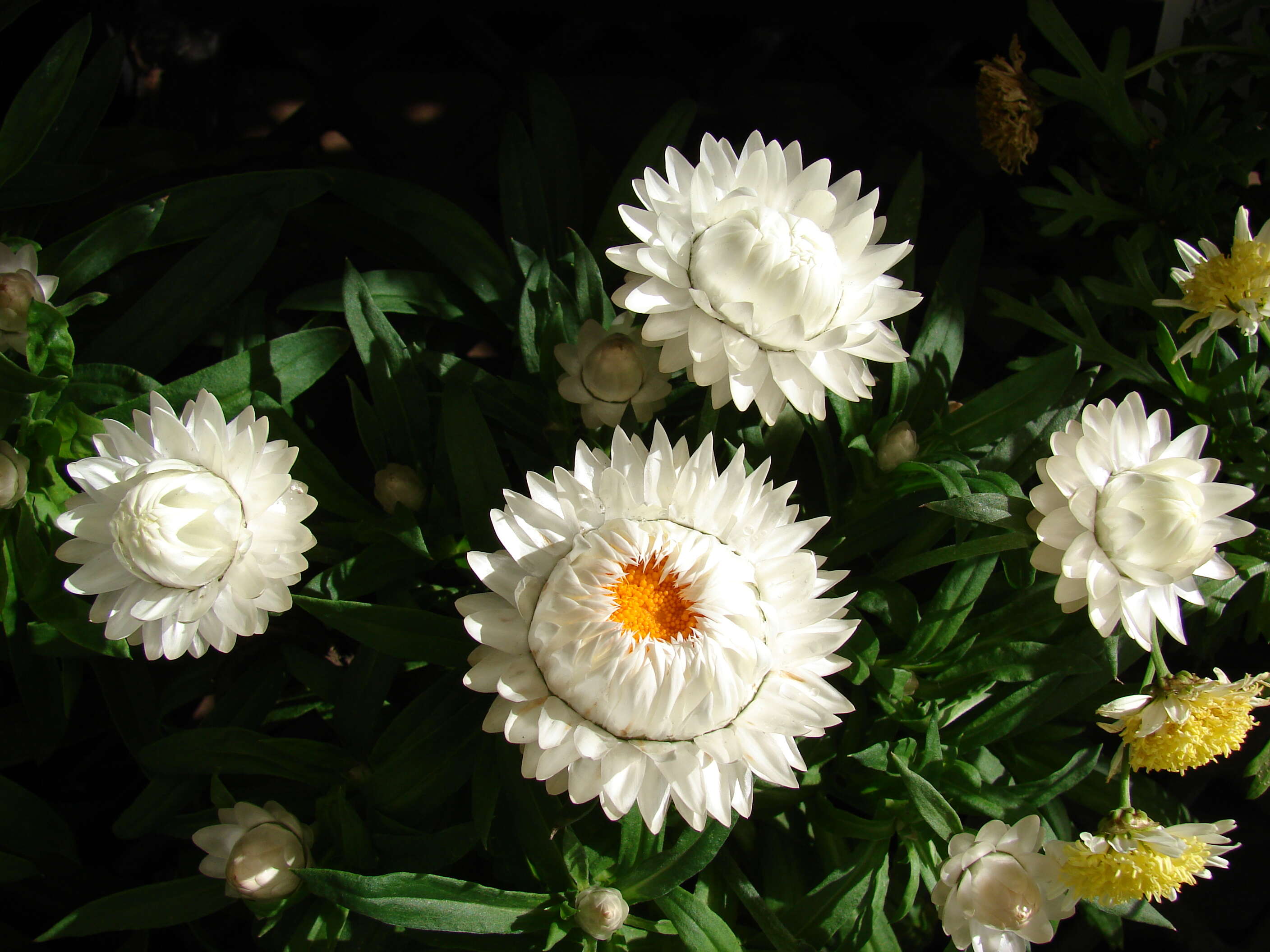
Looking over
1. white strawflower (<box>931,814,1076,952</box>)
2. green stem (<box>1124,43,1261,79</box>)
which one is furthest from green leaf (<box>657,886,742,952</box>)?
green stem (<box>1124,43,1261,79</box>)

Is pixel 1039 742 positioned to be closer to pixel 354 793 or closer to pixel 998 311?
pixel 998 311

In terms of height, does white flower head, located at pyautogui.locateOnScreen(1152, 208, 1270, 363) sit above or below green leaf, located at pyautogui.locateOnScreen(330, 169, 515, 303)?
above

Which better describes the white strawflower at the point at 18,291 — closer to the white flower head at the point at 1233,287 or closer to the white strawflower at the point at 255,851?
the white strawflower at the point at 255,851

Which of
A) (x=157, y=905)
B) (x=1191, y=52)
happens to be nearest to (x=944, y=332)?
(x=1191, y=52)

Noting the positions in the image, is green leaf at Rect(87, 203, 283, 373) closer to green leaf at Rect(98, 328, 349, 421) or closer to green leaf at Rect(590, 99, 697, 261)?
green leaf at Rect(98, 328, 349, 421)

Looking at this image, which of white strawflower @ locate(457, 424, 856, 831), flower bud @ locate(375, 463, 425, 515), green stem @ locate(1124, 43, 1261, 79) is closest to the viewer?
white strawflower @ locate(457, 424, 856, 831)

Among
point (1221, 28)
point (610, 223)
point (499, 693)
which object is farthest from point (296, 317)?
point (1221, 28)

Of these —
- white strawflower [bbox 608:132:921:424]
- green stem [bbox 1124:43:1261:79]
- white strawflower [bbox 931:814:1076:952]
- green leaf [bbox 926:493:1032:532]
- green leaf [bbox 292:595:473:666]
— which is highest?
green stem [bbox 1124:43:1261:79]

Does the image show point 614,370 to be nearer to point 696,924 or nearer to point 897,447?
point 897,447
